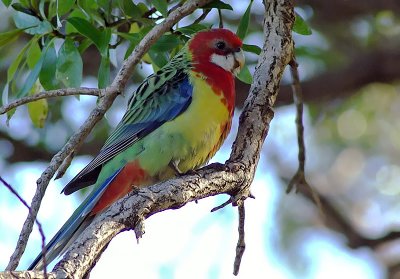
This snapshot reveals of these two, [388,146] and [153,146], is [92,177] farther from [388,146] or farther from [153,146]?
[388,146]

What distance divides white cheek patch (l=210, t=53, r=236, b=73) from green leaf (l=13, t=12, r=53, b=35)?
110 centimetres

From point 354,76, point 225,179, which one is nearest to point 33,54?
point 225,179

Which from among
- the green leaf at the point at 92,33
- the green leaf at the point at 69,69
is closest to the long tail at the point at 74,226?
the green leaf at the point at 69,69

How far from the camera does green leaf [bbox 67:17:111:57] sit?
4012 mm

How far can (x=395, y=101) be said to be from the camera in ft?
32.1

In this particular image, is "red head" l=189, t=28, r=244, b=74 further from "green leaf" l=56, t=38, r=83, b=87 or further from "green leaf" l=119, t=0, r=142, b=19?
"green leaf" l=56, t=38, r=83, b=87

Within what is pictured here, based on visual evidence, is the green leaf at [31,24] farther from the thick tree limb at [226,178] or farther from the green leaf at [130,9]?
the thick tree limb at [226,178]

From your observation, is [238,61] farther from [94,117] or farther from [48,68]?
[94,117]

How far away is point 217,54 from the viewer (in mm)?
4840

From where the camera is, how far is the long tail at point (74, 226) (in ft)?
12.8

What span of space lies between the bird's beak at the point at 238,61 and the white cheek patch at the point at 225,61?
16 mm

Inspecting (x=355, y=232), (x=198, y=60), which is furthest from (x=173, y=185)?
(x=355, y=232)

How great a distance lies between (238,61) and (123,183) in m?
0.97

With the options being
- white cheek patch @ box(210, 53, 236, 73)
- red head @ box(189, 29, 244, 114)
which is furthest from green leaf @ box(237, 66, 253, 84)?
white cheek patch @ box(210, 53, 236, 73)
